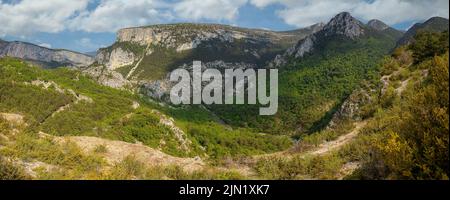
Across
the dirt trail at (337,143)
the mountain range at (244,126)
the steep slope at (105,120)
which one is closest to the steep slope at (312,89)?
the mountain range at (244,126)

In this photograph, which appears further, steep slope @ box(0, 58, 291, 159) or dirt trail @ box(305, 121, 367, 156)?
steep slope @ box(0, 58, 291, 159)

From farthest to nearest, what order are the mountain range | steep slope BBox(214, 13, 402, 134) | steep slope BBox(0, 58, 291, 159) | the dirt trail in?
steep slope BBox(214, 13, 402, 134), steep slope BBox(0, 58, 291, 159), the dirt trail, the mountain range

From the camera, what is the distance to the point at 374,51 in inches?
7534

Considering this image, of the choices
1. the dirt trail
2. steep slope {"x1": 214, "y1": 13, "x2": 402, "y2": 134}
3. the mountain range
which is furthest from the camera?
steep slope {"x1": 214, "y1": 13, "x2": 402, "y2": 134}

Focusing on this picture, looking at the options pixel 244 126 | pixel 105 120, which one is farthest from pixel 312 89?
pixel 105 120

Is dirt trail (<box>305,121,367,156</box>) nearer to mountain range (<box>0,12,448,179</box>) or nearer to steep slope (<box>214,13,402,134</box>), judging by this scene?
mountain range (<box>0,12,448,179</box>)

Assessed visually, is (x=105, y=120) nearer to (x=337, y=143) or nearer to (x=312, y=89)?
(x=337, y=143)

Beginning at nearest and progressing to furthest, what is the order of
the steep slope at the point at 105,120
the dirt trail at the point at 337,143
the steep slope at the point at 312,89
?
the dirt trail at the point at 337,143 < the steep slope at the point at 105,120 < the steep slope at the point at 312,89

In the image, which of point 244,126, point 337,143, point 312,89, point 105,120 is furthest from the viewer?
point 244,126

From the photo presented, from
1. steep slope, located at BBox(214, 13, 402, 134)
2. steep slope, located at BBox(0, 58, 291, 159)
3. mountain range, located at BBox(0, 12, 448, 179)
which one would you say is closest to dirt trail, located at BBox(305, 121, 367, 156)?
mountain range, located at BBox(0, 12, 448, 179)

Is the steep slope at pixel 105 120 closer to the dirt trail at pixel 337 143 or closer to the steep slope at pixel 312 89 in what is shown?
the steep slope at pixel 312 89

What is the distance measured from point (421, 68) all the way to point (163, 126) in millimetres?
74057

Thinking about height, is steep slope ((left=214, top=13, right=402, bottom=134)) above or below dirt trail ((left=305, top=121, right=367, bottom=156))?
above
